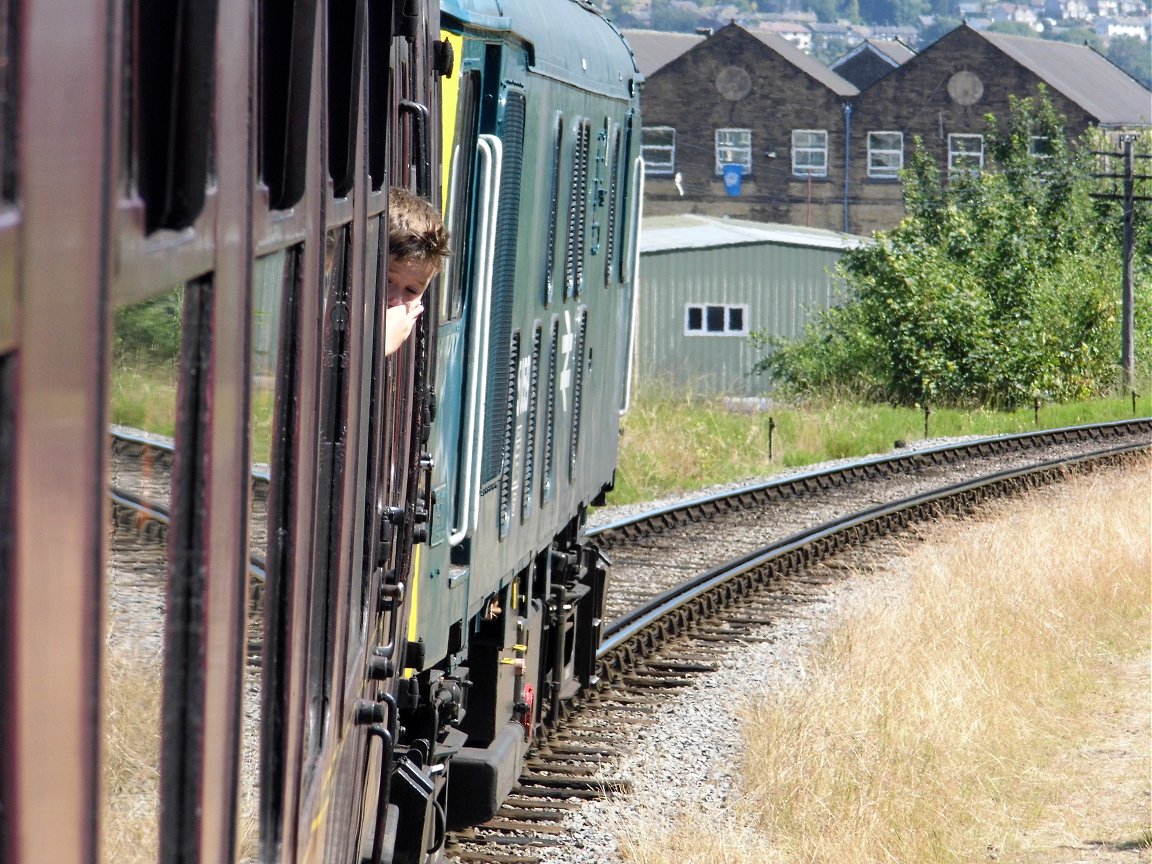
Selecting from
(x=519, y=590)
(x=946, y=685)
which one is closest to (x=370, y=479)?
(x=519, y=590)

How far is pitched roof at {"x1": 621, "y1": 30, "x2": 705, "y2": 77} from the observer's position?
6234 centimetres

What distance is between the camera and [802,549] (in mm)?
14195

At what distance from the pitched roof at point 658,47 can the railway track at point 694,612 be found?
4324 centimetres

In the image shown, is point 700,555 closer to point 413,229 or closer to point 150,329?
point 413,229

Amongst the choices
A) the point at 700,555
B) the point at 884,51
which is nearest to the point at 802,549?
the point at 700,555

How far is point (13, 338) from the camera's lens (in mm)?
835

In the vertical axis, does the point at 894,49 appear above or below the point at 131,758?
above

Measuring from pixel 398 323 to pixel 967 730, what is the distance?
593cm

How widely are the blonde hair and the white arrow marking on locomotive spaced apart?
3.38 meters

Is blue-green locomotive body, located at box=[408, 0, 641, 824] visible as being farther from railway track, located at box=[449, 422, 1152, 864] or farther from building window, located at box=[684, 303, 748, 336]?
building window, located at box=[684, 303, 748, 336]

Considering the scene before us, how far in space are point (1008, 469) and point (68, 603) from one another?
61.8 feet

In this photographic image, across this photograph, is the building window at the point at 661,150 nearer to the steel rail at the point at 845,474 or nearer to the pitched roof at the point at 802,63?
the pitched roof at the point at 802,63


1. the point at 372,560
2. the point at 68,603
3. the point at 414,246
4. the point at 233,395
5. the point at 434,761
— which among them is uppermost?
the point at 414,246

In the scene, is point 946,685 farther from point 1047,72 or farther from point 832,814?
point 1047,72
